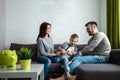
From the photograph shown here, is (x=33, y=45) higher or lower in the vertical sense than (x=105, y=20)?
lower

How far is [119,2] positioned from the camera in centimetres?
455

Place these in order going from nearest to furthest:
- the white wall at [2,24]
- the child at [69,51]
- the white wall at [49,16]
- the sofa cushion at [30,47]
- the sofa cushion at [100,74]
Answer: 1. the sofa cushion at [100,74]
2. the child at [69,51]
3. the sofa cushion at [30,47]
4. the white wall at [2,24]
5. the white wall at [49,16]

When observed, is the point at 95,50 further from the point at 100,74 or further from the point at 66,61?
the point at 100,74

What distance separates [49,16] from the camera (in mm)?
5191

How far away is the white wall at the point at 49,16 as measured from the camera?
204 inches

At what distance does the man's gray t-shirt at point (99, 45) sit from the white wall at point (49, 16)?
1056 millimetres

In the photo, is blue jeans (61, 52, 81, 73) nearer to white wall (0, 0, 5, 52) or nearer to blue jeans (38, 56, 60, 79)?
blue jeans (38, 56, 60, 79)

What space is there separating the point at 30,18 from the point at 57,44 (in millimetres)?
868

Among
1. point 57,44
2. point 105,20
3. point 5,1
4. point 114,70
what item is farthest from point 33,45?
point 114,70

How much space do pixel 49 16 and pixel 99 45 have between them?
58.1 inches

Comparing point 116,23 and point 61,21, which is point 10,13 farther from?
point 116,23

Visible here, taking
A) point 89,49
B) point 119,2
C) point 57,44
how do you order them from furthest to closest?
point 57,44 < point 119,2 < point 89,49

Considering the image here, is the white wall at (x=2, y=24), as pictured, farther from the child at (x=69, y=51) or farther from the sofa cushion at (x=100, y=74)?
the sofa cushion at (x=100, y=74)

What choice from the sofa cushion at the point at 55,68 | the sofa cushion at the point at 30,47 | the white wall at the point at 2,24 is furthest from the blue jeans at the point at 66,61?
the white wall at the point at 2,24
